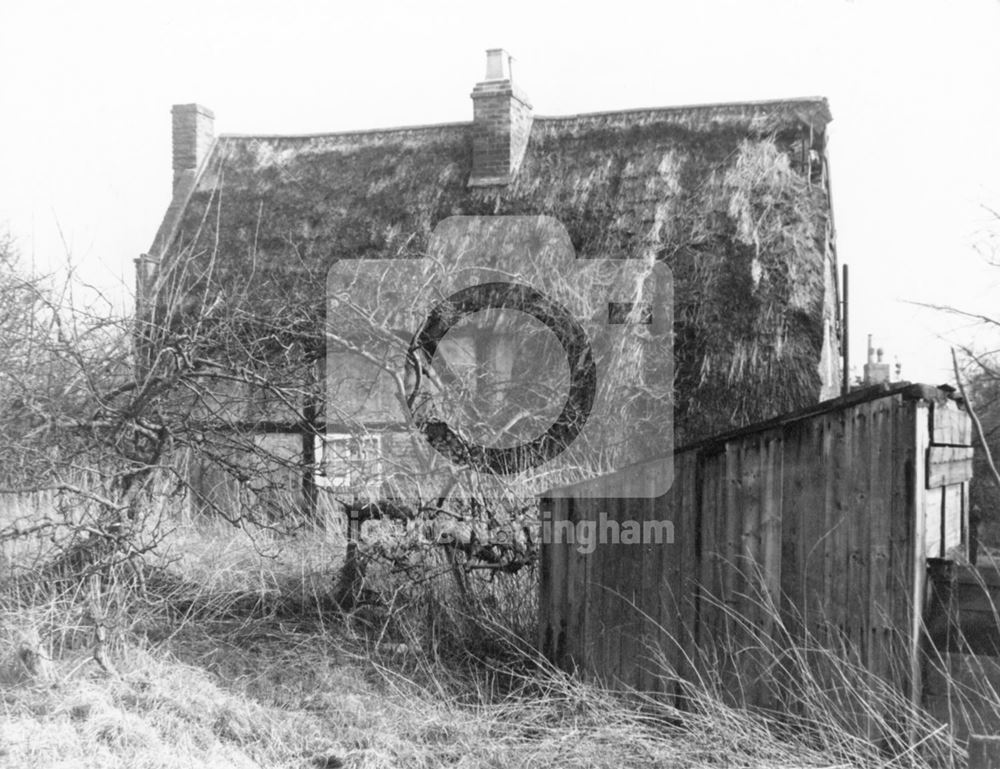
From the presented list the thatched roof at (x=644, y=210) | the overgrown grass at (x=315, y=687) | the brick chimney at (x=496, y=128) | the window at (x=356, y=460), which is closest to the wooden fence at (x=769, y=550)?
the overgrown grass at (x=315, y=687)

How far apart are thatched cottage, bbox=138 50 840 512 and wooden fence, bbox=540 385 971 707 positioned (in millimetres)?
6192

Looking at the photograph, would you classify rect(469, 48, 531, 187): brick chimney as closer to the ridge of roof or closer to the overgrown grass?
the ridge of roof

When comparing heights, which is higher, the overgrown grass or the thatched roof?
the thatched roof

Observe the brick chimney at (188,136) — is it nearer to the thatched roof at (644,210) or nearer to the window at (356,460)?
the thatched roof at (644,210)

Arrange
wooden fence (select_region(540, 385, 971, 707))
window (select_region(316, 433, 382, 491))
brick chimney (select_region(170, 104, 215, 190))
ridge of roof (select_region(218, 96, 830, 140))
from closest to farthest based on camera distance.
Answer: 1. wooden fence (select_region(540, 385, 971, 707))
2. window (select_region(316, 433, 382, 491))
3. ridge of roof (select_region(218, 96, 830, 140))
4. brick chimney (select_region(170, 104, 215, 190))

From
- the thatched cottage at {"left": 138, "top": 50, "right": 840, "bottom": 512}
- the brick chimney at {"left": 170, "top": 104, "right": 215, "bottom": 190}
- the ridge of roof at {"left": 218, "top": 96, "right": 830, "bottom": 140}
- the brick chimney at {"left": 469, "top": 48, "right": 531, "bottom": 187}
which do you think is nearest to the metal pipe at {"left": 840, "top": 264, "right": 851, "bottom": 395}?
the thatched cottage at {"left": 138, "top": 50, "right": 840, "bottom": 512}

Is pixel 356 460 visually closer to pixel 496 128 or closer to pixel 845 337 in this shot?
pixel 496 128

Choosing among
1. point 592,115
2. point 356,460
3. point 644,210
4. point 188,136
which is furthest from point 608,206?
point 188,136

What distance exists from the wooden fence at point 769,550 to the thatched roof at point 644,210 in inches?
255

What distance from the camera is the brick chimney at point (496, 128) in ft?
50.0

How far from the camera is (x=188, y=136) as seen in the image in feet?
57.9

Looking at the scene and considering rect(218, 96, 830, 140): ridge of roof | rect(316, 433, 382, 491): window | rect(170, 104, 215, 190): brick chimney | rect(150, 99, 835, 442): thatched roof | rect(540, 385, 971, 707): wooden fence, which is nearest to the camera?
rect(540, 385, 971, 707): wooden fence

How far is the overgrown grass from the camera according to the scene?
16.8ft

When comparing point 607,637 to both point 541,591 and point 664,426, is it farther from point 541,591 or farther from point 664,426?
point 664,426
